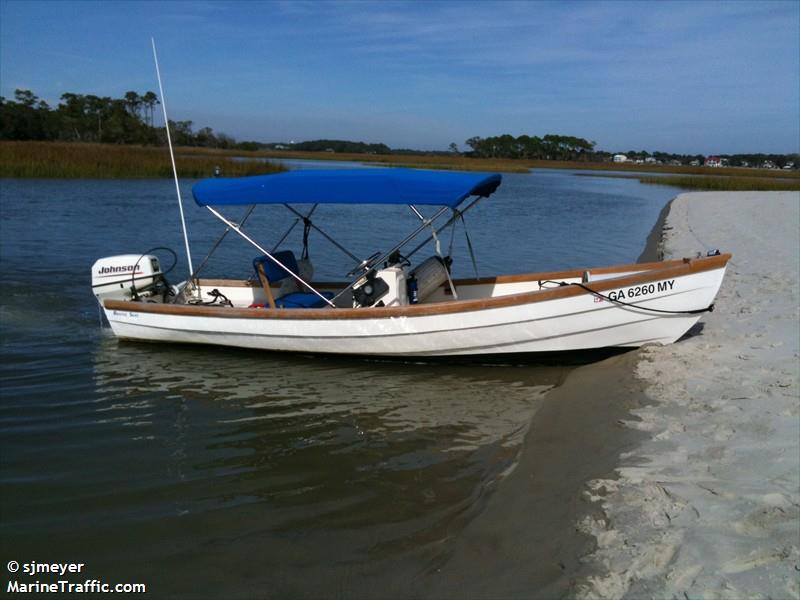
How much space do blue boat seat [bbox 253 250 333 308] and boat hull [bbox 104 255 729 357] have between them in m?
0.57

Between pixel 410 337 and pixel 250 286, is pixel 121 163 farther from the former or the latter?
pixel 410 337

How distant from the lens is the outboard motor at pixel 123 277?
9.80 metres

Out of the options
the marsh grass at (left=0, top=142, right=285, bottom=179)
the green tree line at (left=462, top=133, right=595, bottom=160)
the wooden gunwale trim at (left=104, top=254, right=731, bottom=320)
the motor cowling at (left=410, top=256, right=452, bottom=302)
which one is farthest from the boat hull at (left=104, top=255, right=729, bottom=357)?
the green tree line at (left=462, top=133, right=595, bottom=160)

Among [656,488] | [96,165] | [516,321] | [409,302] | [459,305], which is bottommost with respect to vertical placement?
[656,488]

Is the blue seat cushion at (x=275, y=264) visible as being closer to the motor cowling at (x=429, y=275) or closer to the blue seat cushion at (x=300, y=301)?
the blue seat cushion at (x=300, y=301)

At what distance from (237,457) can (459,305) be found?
10.1 ft

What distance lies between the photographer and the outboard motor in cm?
980

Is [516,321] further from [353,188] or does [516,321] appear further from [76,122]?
[76,122]

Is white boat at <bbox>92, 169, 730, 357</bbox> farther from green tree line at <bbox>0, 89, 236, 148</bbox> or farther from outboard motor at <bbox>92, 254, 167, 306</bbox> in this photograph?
green tree line at <bbox>0, 89, 236, 148</bbox>

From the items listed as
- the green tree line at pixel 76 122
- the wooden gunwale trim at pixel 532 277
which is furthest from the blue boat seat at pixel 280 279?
the green tree line at pixel 76 122

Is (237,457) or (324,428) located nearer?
(237,457)

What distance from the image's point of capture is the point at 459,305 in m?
7.82

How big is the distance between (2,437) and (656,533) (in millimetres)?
5990

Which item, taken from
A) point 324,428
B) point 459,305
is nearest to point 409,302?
point 459,305
